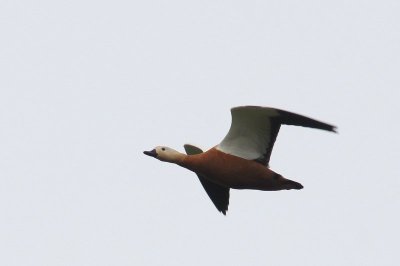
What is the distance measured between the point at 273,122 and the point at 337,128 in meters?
2.06

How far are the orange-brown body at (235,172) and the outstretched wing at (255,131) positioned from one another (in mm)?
196

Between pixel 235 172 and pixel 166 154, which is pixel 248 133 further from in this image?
pixel 166 154

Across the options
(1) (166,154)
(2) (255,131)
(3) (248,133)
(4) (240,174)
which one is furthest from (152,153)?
(2) (255,131)

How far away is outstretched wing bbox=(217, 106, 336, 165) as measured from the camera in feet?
68.7

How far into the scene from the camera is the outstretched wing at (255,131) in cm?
2095

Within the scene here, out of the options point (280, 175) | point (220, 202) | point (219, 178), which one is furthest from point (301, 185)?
point (220, 202)

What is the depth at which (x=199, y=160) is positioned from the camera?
22.1 m

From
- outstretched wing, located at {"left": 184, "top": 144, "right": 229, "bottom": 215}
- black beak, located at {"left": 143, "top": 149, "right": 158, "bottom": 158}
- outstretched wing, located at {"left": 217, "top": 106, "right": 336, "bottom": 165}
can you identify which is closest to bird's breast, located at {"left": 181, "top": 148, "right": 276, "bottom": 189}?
outstretched wing, located at {"left": 217, "top": 106, "right": 336, "bottom": 165}

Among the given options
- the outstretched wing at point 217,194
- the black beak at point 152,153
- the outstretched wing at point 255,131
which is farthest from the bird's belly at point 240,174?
the outstretched wing at point 217,194

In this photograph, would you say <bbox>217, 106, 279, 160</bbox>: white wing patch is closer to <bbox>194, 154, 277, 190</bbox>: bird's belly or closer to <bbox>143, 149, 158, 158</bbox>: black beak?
<bbox>194, 154, 277, 190</bbox>: bird's belly

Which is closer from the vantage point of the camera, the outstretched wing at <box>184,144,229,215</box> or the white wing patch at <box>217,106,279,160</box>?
the white wing patch at <box>217,106,279,160</box>

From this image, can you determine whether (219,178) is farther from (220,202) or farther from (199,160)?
(220,202)

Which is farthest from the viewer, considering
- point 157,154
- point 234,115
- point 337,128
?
point 157,154

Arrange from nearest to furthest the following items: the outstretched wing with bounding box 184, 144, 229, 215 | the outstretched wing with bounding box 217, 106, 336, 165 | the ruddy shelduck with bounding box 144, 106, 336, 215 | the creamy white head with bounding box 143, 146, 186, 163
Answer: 1. the outstretched wing with bounding box 217, 106, 336, 165
2. the ruddy shelduck with bounding box 144, 106, 336, 215
3. the creamy white head with bounding box 143, 146, 186, 163
4. the outstretched wing with bounding box 184, 144, 229, 215
